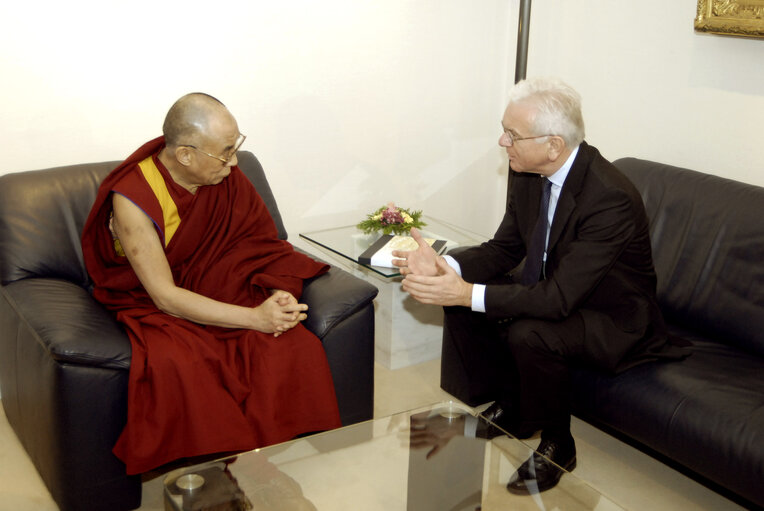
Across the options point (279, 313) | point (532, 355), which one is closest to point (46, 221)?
point (279, 313)

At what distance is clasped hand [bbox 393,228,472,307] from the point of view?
2.65 meters

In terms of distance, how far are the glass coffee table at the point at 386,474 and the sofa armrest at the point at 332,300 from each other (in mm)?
445

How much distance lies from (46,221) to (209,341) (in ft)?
2.44

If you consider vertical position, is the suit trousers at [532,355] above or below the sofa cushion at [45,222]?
below

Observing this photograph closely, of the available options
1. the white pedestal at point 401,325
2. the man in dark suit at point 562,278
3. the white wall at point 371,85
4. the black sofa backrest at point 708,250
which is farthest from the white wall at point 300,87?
the black sofa backrest at point 708,250

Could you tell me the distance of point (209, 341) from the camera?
249 centimetres

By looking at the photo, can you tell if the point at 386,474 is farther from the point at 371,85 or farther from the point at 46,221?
the point at 371,85

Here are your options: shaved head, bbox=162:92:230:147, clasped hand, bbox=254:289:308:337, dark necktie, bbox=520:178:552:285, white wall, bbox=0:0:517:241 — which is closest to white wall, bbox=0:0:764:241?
white wall, bbox=0:0:517:241

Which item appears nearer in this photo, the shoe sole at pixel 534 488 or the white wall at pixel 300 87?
the shoe sole at pixel 534 488

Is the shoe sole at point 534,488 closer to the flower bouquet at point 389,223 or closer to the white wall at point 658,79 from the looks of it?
the flower bouquet at point 389,223

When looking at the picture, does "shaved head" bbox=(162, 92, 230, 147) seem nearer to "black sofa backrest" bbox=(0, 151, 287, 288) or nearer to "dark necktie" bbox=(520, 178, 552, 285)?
"black sofa backrest" bbox=(0, 151, 287, 288)

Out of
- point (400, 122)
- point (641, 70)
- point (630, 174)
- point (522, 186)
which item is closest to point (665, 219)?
point (630, 174)

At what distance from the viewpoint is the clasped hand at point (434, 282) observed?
2652mm

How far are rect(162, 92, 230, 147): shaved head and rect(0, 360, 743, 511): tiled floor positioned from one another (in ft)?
3.59
